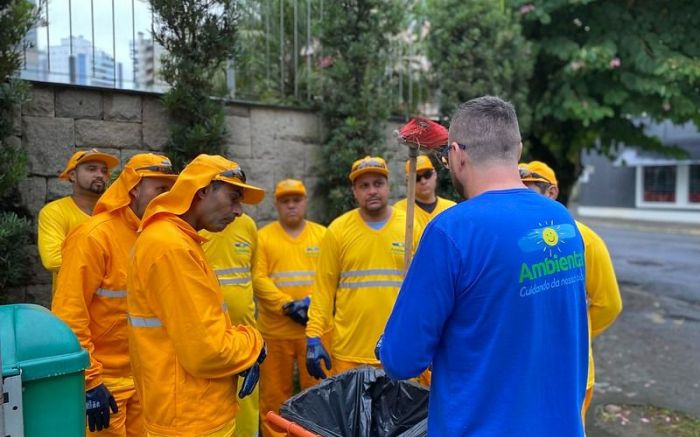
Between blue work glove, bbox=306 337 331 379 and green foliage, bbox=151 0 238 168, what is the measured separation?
6.39 ft

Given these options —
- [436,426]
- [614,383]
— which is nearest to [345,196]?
[614,383]

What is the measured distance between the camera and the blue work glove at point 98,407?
2549mm

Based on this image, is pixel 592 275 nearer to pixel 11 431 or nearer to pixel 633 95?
pixel 11 431

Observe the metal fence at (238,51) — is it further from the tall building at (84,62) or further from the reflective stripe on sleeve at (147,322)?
the reflective stripe on sleeve at (147,322)

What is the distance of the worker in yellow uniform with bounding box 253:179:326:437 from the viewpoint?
4363 mm

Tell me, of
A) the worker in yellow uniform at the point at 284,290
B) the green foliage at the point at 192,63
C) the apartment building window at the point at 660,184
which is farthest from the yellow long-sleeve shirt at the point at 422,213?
the apartment building window at the point at 660,184

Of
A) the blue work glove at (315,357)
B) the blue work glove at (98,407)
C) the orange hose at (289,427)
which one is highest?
the orange hose at (289,427)

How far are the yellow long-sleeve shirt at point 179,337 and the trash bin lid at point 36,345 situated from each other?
0.33 m

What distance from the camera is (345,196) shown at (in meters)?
5.60

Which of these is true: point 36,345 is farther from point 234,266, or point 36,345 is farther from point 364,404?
point 234,266

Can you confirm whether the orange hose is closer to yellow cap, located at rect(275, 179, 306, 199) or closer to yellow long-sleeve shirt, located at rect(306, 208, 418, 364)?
yellow long-sleeve shirt, located at rect(306, 208, 418, 364)

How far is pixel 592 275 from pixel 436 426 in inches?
63.6

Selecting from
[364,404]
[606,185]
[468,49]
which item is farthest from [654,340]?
[606,185]

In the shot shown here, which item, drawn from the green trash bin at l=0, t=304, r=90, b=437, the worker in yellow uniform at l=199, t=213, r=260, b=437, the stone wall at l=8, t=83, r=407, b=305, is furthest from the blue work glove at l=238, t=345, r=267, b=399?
the stone wall at l=8, t=83, r=407, b=305
